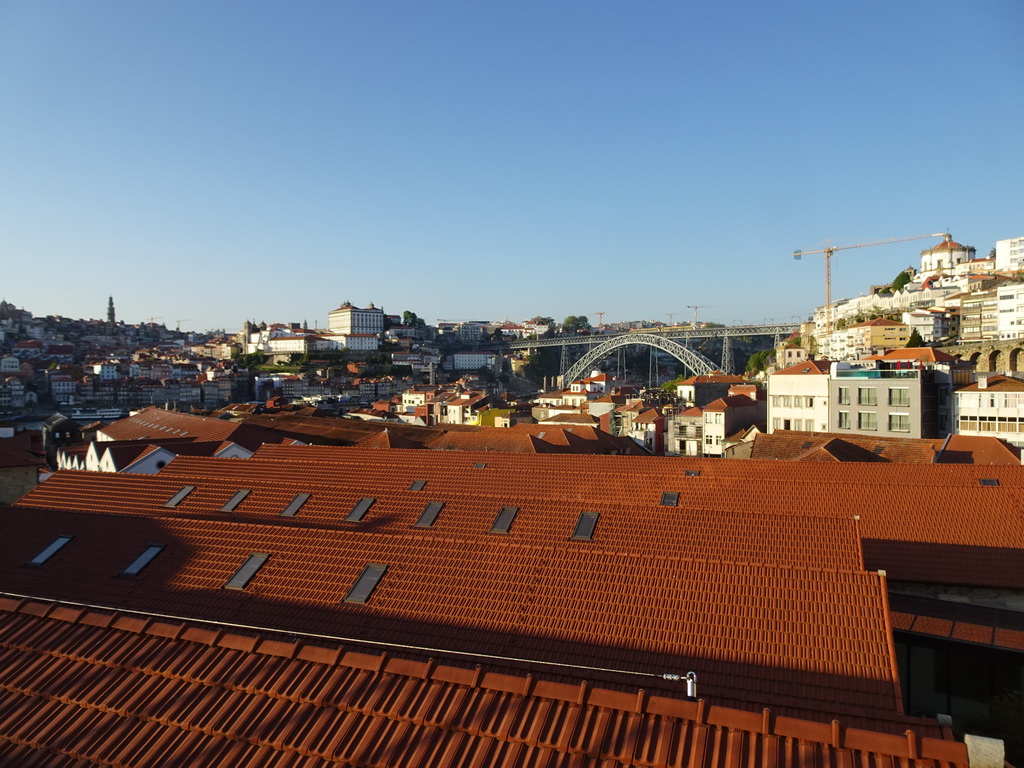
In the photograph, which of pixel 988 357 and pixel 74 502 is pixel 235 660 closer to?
pixel 74 502

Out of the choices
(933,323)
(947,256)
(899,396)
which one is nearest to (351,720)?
(899,396)

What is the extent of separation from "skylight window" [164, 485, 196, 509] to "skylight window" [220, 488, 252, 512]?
1278 millimetres

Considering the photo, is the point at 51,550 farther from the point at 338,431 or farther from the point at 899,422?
the point at 899,422

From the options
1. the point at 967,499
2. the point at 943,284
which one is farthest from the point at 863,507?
the point at 943,284

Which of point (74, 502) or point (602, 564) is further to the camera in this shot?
point (74, 502)

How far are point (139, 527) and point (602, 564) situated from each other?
8.09m

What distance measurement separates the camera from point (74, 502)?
16562mm

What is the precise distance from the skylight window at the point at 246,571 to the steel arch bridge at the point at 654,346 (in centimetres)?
8546

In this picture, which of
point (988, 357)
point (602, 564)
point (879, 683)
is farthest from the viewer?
point (988, 357)

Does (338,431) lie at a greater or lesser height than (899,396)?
lesser

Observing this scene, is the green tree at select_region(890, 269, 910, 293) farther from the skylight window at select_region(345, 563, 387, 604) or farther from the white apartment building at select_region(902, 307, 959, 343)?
the skylight window at select_region(345, 563, 387, 604)

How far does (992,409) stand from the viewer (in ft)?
105

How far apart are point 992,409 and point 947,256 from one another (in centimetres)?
8257

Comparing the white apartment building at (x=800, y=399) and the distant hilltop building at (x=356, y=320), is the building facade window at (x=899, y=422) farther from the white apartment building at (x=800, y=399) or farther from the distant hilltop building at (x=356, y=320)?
the distant hilltop building at (x=356, y=320)
